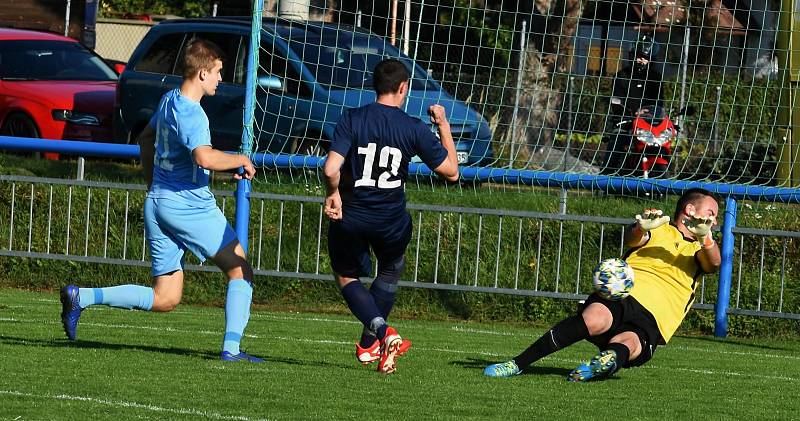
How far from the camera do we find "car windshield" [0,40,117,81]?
1914 centimetres

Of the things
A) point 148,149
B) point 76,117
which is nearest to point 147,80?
point 76,117

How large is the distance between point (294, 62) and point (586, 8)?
16.3ft

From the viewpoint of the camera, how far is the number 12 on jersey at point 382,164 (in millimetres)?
8180

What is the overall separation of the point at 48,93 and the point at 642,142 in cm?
799

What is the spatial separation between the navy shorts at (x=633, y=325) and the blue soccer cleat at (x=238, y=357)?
1.85m

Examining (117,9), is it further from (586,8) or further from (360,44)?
(360,44)

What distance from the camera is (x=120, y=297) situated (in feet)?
28.0

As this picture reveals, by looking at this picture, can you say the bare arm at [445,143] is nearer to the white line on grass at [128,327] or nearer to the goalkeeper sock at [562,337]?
the goalkeeper sock at [562,337]

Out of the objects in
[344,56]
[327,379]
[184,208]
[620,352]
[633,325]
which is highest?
[344,56]

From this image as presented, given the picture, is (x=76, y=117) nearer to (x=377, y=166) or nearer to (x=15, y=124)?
→ (x=15, y=124)

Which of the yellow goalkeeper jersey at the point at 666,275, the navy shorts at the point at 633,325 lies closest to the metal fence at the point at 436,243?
the yellow goalkeeper jersey at the point at 666,275

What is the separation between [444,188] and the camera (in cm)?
1382

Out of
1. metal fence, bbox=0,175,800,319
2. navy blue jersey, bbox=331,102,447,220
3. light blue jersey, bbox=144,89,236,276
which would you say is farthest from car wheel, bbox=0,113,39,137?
navy blue jersey, bbox=331,102,447,220

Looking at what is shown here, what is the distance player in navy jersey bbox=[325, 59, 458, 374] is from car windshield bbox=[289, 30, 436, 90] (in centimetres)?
468
